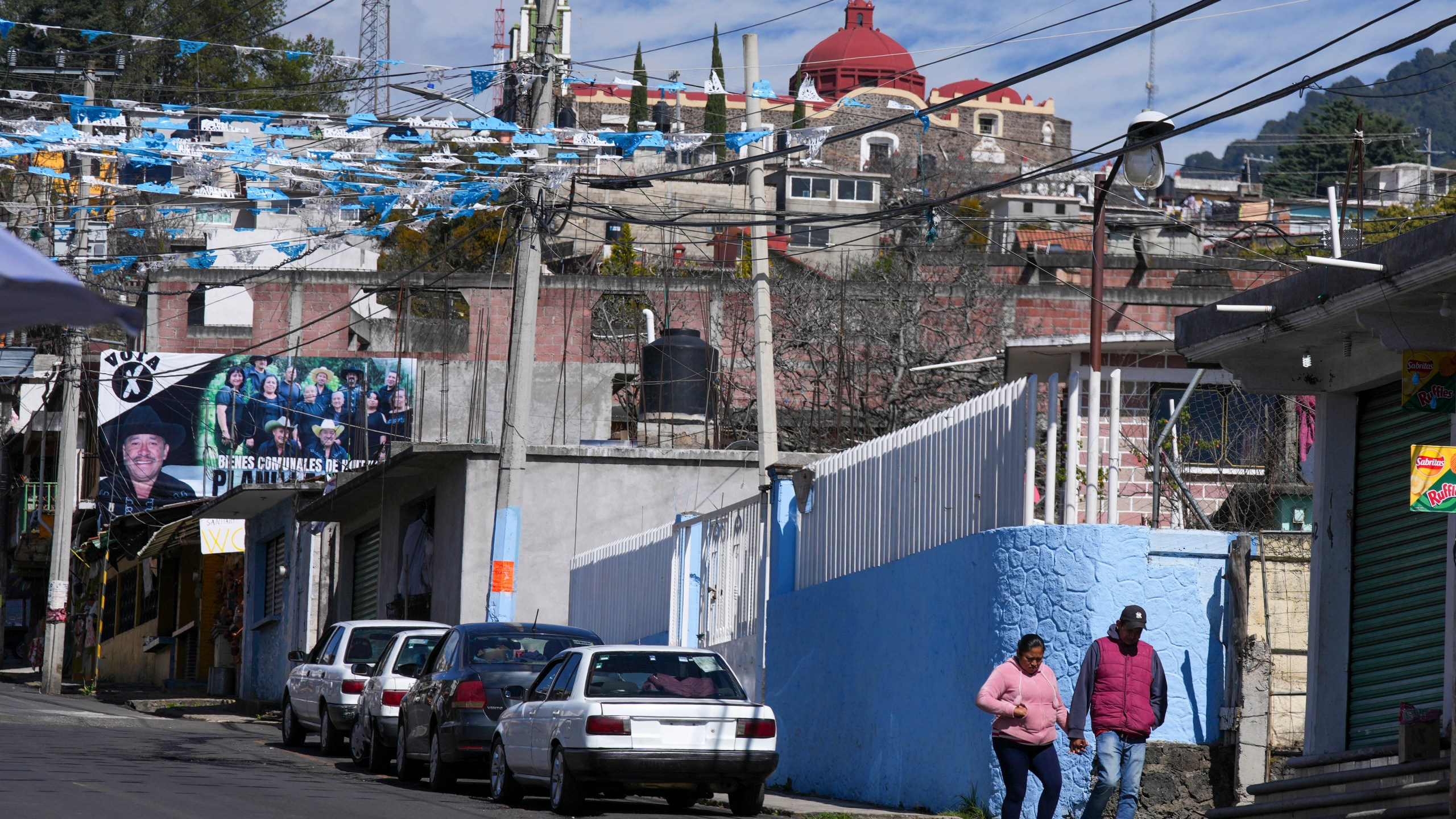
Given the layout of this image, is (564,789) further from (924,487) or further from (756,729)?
(924,487)

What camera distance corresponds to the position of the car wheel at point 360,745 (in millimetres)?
17891

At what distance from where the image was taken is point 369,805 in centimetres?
1284

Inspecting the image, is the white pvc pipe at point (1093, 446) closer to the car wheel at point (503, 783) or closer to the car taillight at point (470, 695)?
the car wheel at point (503, 783)

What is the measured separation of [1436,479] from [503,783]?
8159 mm

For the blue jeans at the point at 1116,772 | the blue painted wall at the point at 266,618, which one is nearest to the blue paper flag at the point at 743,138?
the blue jeans at the point at 1116,772

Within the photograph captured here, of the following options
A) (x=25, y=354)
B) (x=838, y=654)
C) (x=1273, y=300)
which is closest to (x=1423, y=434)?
(x=1273, y=300)

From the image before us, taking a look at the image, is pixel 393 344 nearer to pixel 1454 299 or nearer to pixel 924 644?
pixel 924 644

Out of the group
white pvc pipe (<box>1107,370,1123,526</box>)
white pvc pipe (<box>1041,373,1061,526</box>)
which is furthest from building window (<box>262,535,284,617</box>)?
white pvc pipe (<box>1107,370,1123,526</box>)

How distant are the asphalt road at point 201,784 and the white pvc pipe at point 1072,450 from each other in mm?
3808

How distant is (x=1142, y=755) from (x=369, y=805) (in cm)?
588

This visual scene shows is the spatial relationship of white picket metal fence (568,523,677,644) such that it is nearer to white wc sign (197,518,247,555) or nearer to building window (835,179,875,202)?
white wc sign (197,518,247,555)

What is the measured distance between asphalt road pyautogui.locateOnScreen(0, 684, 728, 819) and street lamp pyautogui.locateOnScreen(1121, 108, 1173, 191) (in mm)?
5974

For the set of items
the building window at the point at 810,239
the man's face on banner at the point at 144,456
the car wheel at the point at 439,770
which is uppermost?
the building window at the point at 810,239

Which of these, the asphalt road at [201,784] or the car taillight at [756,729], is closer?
the asphalt road at [201,784]
